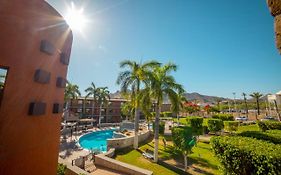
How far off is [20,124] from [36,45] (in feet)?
8.79

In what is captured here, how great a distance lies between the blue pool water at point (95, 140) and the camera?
28.7 metres

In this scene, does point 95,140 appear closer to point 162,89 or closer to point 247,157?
point 162,89

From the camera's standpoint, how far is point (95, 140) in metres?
32.7

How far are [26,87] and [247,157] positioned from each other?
29.5 ft

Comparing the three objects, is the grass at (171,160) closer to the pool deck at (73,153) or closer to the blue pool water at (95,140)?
the pool deck at (73,153)

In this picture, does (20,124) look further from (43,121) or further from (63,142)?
(63,142)

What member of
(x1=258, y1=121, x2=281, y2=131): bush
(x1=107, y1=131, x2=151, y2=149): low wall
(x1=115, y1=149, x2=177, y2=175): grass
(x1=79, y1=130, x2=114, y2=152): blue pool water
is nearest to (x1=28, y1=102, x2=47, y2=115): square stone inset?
(x1=115, y1=149, x2=177, y2=175): grass

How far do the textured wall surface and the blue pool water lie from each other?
28.9m

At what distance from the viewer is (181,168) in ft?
48.5

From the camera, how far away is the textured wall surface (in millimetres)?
1782

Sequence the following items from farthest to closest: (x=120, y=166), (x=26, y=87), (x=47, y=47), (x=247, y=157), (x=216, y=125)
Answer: (x=216, y=125) < (x=120, y=166) < (x=247, y=157) < (x=47, y=47) < (x=26, y=87)

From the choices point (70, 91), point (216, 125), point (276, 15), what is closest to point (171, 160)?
point (216, 125)

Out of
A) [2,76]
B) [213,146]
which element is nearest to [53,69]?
[2,76]

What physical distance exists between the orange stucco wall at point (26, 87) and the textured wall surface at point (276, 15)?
5941 millimetres
